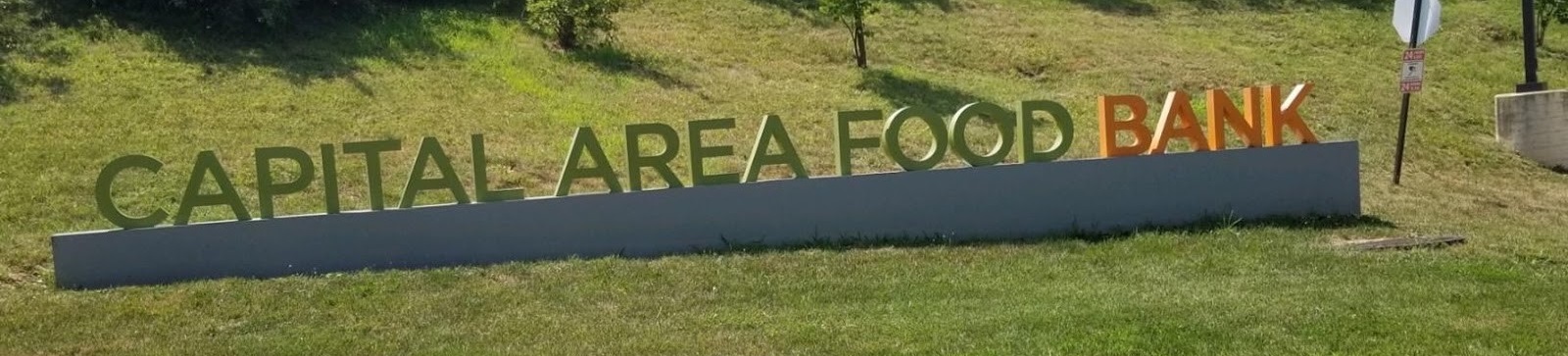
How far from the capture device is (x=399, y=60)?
71.5ft

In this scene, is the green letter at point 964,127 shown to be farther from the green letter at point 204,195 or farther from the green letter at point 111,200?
the green letter at point 111,200

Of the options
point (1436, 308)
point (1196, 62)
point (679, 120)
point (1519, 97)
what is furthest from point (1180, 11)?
point (1436, 308)

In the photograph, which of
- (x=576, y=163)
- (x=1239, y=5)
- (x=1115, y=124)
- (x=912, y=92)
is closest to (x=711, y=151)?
(x=576, y=163)

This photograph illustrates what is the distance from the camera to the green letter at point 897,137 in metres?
13.4

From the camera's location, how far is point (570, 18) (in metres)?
23.5

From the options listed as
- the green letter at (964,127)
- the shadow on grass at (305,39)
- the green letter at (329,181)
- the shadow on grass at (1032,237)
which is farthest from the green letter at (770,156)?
the shadow on grass at (305,39)

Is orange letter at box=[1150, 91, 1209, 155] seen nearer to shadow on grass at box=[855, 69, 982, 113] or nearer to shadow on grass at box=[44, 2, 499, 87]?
shadow on grass at box=[855, 69, 982, 113]

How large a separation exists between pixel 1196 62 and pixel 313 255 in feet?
59.1

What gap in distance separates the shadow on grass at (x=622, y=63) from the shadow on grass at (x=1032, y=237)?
9.32m

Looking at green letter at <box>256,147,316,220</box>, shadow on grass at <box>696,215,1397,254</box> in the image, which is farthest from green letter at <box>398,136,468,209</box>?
shadow on grass at <box>696,215,1397,254</box>

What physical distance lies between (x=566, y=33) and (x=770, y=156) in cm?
1127

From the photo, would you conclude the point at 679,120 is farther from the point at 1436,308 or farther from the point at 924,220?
the point at 1436,308

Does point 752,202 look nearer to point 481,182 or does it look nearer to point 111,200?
point 481,182

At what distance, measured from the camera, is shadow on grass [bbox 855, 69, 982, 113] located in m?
22.0
